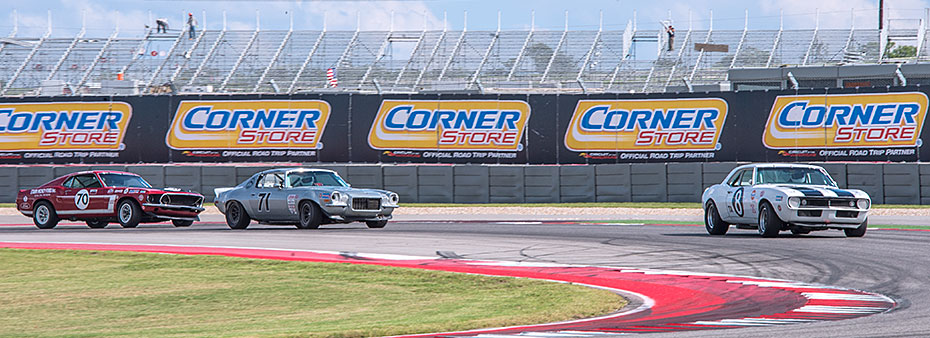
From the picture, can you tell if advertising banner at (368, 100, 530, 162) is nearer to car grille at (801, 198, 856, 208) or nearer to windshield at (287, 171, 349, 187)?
windshield at (287, 171, 349, 187)

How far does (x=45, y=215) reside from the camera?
1975 cm

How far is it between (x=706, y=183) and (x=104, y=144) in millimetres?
14933

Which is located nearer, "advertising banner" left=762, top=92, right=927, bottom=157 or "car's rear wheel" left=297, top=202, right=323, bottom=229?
"car's rear wheel" left=297, top=202, right=323, bottom=229

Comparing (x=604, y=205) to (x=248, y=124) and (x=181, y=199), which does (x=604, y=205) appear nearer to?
(x=181, y=199)

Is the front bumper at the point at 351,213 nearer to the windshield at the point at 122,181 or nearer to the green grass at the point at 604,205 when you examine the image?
the windshield at the point at 122,181

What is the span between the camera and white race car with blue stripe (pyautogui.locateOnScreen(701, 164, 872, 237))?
14836 mm

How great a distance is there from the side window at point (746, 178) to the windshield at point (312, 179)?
6.52 meters

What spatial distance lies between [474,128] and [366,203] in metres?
8.00

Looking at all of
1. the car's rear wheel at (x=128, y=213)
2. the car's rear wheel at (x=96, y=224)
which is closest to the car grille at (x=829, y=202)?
the car's rear wheel at (x=128, y=213)

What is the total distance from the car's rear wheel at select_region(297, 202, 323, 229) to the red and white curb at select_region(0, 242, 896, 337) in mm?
3839

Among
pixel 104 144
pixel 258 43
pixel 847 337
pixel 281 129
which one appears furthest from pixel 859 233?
pixel 258 43

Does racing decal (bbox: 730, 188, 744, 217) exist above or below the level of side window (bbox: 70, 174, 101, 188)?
below

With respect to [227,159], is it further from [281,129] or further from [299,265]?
[299,265]

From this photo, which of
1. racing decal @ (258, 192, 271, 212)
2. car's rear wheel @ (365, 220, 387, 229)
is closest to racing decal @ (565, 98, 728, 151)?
car's rear wheel @ (365, 220, 387, 229)
